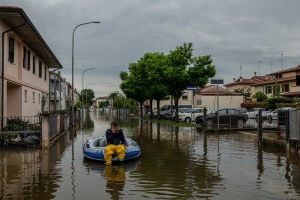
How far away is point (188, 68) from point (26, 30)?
21737mm

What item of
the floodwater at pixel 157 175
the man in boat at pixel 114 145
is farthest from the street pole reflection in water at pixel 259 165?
the man in boat at pixel 114 145

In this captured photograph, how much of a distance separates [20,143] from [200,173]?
10065 mm

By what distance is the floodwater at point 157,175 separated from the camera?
1080 cm

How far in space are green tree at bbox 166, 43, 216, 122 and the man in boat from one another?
27.9 metres

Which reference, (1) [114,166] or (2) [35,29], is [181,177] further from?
(2) [35,29]

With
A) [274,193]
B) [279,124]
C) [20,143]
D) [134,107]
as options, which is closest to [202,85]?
[279,124]

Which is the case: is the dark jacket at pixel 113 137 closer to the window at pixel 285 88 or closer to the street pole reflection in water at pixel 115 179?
the street pole reflection in water at pixel 115 179

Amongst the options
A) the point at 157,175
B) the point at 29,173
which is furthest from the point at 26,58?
the point at 157,175

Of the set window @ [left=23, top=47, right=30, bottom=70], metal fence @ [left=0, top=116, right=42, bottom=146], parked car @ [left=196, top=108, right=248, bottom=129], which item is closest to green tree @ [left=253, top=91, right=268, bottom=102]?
parked car @ [left=196, top=108, right=248, bottom=129]

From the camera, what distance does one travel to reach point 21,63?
90.7ft

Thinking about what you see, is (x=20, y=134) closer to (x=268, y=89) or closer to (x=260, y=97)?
(x=260, y=97)

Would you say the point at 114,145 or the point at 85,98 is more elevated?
the point at 85,98

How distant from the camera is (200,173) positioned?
14039 mm

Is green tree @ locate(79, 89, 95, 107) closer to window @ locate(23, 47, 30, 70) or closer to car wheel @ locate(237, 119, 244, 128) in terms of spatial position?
car wheel @ locate(237, 119, 244, 128)
